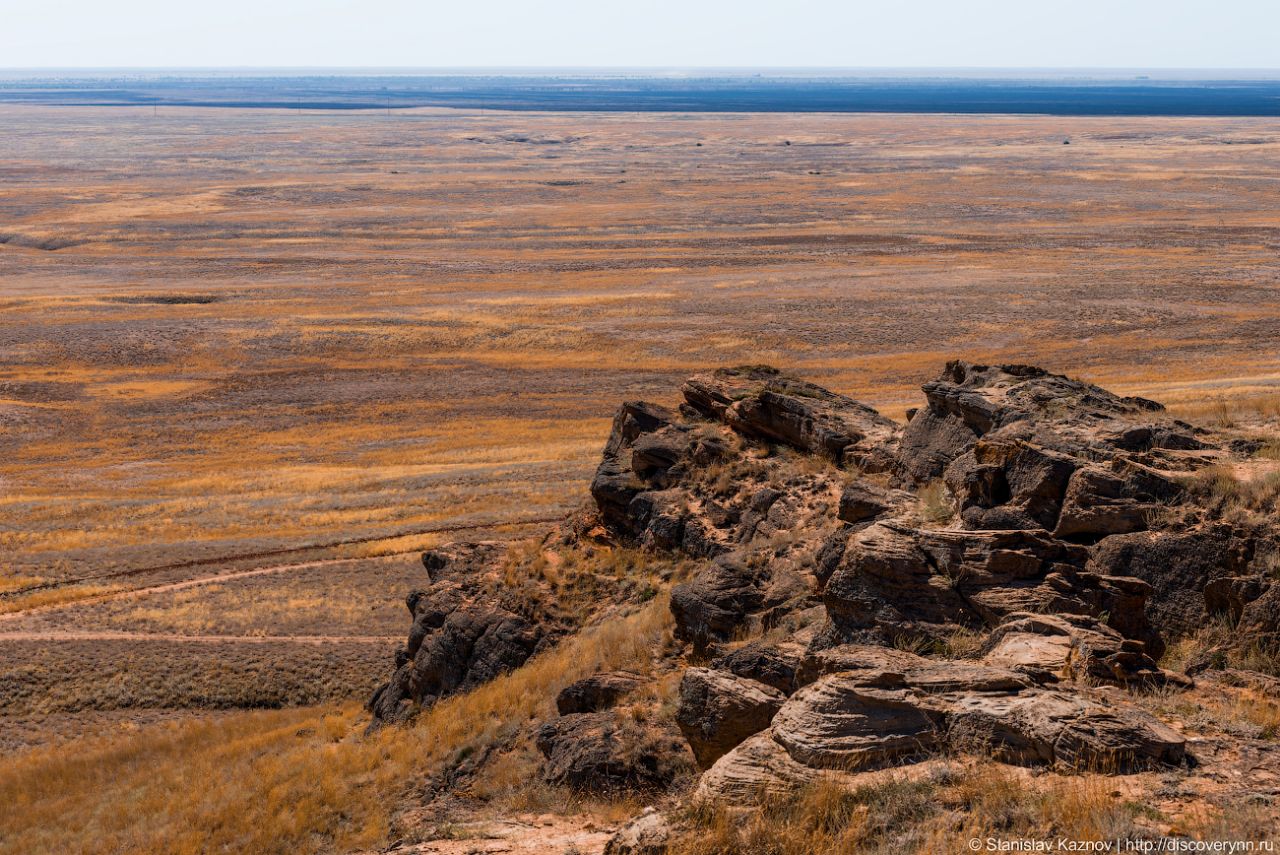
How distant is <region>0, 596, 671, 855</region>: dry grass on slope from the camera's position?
14.7m

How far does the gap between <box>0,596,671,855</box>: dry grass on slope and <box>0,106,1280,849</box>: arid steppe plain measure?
95cm

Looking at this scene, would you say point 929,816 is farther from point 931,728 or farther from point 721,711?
point 721,711

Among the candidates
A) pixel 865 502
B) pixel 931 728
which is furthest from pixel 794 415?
pixel 931 728

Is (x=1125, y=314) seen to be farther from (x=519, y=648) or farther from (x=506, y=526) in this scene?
(x=519, y=648)

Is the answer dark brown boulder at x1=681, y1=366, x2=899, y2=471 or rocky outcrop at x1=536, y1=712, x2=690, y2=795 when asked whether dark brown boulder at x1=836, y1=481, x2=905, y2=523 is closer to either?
dark brown boulder at x1=681, y1=366, x2=899, y2=471

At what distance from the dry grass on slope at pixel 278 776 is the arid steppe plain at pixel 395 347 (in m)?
0.95

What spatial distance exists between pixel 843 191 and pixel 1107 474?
123 m

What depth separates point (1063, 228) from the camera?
101562 millimetres

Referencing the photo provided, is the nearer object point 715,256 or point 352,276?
point 352,276

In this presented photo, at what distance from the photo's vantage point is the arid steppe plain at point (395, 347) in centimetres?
2691

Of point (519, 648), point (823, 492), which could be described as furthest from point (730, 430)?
point (519, 648)

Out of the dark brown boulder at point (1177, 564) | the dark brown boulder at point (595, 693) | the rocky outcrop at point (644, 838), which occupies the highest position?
the dark brown boulder at point (1177, 564)

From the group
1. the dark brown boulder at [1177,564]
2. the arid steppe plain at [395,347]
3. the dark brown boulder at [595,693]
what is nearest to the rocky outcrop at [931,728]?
the dark brown boulder at [1177,564]

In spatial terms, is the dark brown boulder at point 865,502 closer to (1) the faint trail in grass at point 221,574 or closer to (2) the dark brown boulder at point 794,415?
(2) the dark brown boulder at point 794,415
